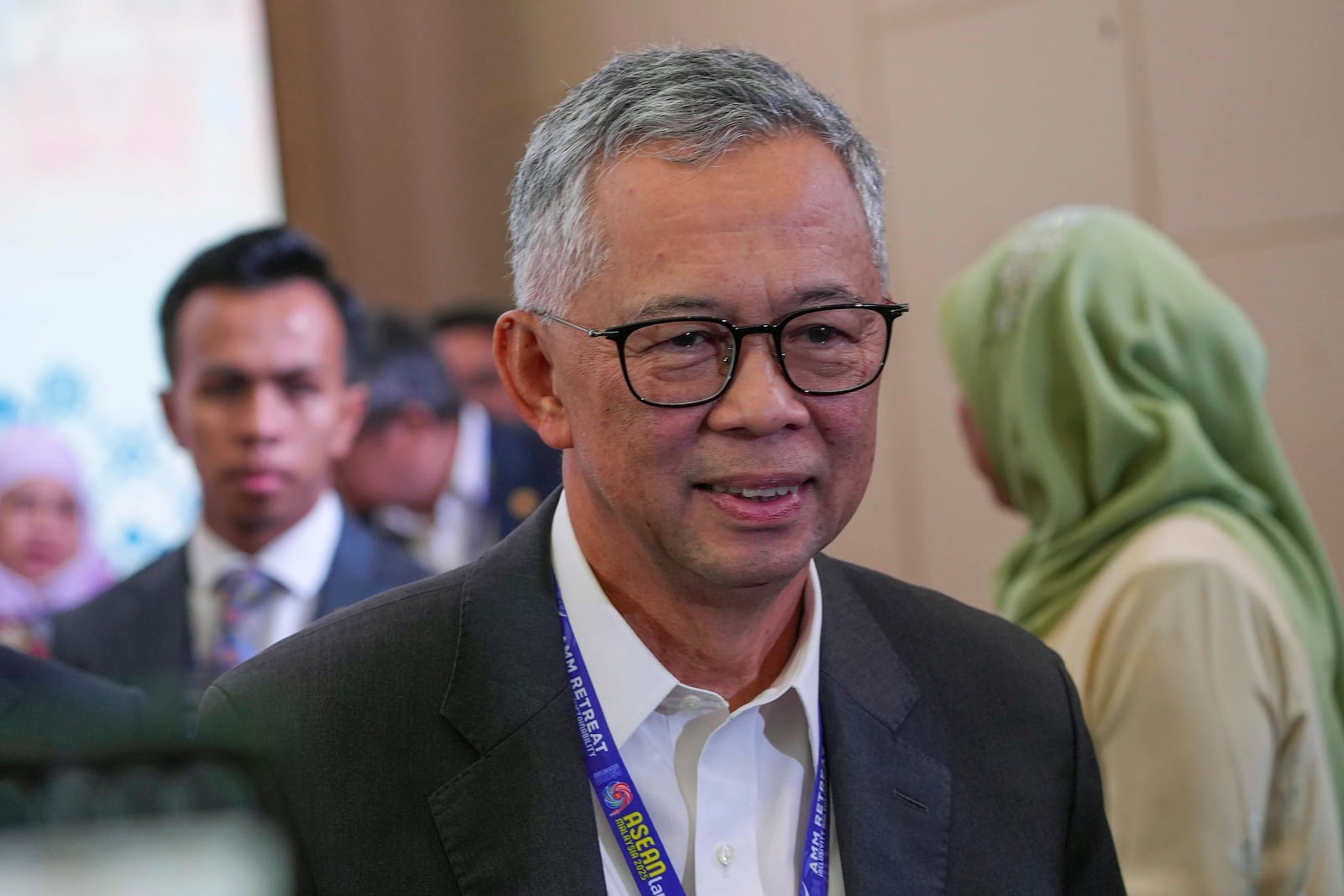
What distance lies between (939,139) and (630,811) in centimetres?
383

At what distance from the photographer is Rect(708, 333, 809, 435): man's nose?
1.29m

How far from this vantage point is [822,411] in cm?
134

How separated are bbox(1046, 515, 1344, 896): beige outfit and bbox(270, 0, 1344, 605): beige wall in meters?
1.97

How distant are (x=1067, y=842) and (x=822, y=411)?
2.04 ft

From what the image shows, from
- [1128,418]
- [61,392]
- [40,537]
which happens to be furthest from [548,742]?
[61,392]

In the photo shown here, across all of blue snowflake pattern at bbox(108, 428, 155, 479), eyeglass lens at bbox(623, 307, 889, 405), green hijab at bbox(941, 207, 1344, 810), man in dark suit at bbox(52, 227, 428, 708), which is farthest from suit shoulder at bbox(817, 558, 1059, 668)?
blue snowflake pattern at bbox(108, 428, 155, 479)

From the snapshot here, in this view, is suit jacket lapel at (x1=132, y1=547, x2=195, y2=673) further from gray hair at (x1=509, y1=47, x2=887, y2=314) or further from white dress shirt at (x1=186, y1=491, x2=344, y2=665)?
gray hair at (x1=509, y1=47, x2=887, y2=314)

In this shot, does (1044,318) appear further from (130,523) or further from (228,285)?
(130,523)

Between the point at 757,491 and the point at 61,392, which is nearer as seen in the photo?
the point at 757,491

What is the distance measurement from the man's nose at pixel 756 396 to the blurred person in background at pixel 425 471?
2926 millimetres

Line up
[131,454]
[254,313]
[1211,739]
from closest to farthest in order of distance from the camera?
[1211,739] < [254,313] < [131,454]

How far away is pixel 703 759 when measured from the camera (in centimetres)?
139

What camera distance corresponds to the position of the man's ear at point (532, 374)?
146 cm

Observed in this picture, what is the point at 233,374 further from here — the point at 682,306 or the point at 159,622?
the point at 682,306
